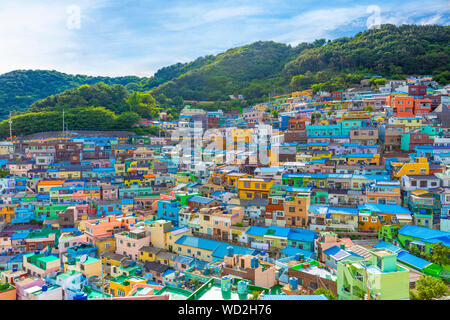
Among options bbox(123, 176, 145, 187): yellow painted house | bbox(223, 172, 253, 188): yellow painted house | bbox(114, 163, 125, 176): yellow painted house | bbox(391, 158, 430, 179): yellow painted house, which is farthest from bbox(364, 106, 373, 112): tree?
bbox(114, 163, 125, 176): yellow painted house

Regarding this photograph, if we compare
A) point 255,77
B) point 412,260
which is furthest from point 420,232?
point 255,77

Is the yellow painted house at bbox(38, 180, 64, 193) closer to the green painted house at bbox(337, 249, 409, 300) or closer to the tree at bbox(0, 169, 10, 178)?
the tree at bbox(0, 169, 10, 178)

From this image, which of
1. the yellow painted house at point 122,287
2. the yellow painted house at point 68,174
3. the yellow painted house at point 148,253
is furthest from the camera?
the yellow painted house at point 68,174

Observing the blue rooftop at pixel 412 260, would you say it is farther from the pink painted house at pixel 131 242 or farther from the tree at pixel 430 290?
the pink painted house at pixel 131 242

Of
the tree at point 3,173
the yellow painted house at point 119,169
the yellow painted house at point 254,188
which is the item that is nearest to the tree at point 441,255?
the yellow painted house at point 254,188
